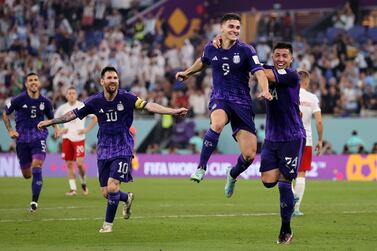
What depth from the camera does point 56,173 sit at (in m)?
39.0

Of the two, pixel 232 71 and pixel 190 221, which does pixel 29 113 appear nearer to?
pixel 190 221

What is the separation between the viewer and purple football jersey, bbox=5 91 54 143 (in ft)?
74.0

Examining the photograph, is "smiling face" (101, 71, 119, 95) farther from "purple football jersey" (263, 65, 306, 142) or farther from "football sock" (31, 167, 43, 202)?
"football sock" (31, 167, 43, 202)

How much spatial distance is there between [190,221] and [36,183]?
425 centimetres

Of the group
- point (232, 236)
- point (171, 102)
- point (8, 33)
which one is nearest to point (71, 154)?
point (171, 102)

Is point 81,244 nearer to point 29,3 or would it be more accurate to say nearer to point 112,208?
point 112,208

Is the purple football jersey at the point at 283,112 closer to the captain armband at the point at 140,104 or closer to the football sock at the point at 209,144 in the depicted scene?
the football sock at the point at 209,144

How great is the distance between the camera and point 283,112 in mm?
14891

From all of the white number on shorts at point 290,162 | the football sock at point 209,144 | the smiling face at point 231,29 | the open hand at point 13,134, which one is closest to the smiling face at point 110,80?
the football sock at point 209,144

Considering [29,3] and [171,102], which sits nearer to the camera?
[171,102]

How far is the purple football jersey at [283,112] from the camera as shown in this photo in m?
14.8

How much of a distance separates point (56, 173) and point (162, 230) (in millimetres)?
22508

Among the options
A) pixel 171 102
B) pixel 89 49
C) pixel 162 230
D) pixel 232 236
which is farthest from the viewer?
pixel 89 49

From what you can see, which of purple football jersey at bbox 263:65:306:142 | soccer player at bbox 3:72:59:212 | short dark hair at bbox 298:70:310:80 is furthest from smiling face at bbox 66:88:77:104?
purple football jersey at bbox 263:65:306:142
